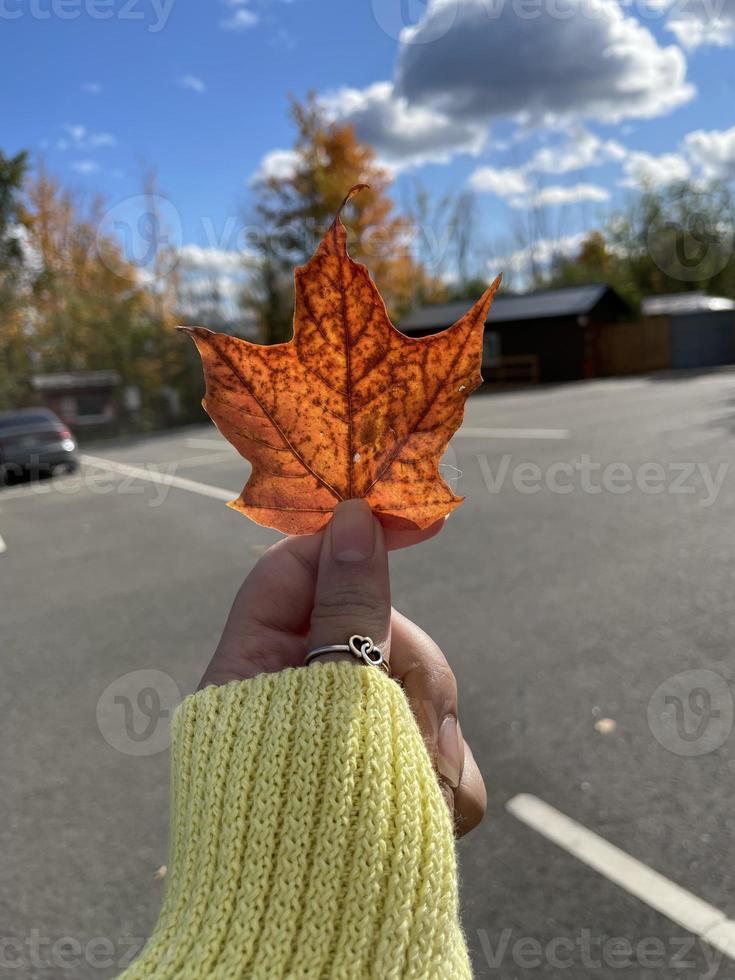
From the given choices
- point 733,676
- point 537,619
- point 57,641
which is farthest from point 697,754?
point 57,641

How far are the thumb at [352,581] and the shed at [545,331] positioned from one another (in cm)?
2702

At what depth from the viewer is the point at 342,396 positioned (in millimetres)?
947

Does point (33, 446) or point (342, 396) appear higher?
point (342, 396)

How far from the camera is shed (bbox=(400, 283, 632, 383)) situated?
28109 mm

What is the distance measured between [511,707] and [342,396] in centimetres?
310

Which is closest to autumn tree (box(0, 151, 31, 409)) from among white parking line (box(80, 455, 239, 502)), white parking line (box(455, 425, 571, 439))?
white parking line (box(80, 455, 239, 502))

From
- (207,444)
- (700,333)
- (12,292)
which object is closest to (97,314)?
(12,292)

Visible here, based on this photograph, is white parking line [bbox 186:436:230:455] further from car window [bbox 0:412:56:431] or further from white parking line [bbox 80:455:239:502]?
car window [bbox 0:412:56:431]

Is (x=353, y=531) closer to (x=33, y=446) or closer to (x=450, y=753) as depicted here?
(x=450, y=753)

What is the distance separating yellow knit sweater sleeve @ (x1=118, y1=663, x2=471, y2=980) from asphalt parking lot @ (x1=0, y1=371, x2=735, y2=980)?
40 centimetres

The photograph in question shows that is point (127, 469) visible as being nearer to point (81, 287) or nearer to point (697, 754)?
point (697, 754)

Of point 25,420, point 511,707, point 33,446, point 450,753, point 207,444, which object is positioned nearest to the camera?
point 450,753

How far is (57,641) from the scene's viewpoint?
16.6 feet

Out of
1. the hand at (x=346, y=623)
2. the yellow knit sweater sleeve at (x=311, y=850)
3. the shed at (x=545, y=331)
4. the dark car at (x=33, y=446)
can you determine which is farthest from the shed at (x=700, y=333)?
the yellow knit sweater sleeve at (x=311, y=850)
